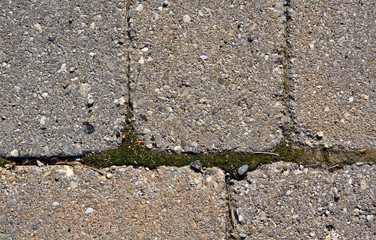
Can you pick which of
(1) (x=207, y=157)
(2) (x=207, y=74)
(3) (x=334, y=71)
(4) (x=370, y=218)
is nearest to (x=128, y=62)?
(2) (x=207, y=74)

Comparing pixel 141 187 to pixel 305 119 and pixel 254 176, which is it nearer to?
pixel 254 176

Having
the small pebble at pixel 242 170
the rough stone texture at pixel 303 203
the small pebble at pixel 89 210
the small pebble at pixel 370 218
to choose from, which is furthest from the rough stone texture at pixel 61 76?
the small pebble at pixel 370 218

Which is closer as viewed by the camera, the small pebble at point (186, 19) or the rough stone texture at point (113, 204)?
the rough stone texture at point (113, 204)

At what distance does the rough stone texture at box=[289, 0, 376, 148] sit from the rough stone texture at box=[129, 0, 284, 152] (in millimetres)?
115

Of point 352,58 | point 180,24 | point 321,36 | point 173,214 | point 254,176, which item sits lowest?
point 173,214

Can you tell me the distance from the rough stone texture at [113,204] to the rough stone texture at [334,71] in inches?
24.7

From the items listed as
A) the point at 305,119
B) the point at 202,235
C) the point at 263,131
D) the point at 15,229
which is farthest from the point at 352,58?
the point at 15,229

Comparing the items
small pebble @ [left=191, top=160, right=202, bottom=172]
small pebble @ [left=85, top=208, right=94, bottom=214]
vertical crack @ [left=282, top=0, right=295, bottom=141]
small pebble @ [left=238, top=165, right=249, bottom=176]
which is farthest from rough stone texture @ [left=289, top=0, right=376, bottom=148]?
small pebble @ [left=85, top=208, right=94, bottom=214]

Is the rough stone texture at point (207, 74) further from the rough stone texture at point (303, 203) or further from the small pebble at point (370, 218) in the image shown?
the small pebble at point (370, 218)

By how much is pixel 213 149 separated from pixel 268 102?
1.30 ft

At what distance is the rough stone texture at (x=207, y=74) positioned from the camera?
1.84 m

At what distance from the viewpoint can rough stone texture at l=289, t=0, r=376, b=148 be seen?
188 centimetres

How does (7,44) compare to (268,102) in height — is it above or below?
above

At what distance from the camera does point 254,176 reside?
1.84 metres
